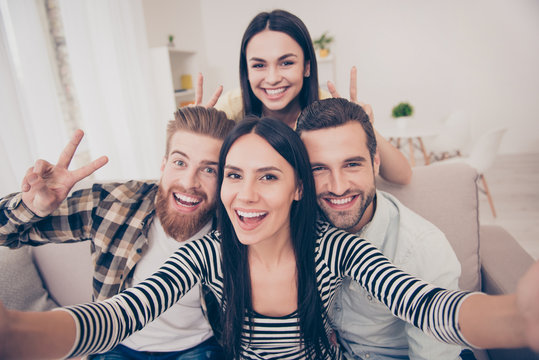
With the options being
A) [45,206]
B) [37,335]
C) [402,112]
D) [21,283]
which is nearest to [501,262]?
[37,335]

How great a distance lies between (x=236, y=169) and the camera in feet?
2.97

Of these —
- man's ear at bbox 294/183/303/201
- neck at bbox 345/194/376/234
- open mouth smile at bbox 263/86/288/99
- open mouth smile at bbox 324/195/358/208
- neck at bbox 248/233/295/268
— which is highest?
open mouth smile at bbox 263/86/288/99

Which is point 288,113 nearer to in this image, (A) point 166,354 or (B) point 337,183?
(B) point 337,183

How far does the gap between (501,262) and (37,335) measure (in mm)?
1444

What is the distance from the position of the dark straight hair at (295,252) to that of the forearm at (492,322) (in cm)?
41

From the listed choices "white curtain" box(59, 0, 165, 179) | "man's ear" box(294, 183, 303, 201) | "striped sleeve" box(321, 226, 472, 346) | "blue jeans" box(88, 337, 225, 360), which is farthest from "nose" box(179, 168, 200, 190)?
"white curtain" box(59, 0, 165, 179)

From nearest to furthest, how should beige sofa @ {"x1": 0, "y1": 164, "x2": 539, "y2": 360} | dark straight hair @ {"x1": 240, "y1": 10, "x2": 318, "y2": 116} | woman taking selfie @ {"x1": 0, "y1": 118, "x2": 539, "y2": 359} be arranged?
woman taking selfie @ {"x1": 0, "y1": 118, "x2": 539, "y2": 359} → beige sofa @ {"x1": 0, "y1": 164, "x2": 539, "y2": 360} → dark straight hair @ {"x1": 240, "y1": 10, "x2": 318, "y2": 116}

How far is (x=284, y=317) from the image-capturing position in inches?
36.2

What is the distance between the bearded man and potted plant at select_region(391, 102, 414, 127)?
3044 millimetres

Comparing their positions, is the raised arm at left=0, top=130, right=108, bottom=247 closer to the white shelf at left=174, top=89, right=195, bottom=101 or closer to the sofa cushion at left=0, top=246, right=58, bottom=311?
the sofa cushion at left=0, top=246, right=58, bottom=311

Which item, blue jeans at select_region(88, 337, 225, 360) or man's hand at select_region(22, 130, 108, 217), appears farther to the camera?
blue jeans at select_region(88, 337, 225, 360)

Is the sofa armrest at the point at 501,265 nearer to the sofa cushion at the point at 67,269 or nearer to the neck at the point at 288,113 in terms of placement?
the neck at the point at 288,113

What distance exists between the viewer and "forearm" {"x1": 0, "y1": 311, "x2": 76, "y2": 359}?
53 centimetres

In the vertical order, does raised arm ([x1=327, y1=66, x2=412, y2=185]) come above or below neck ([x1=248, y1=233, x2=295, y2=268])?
above
